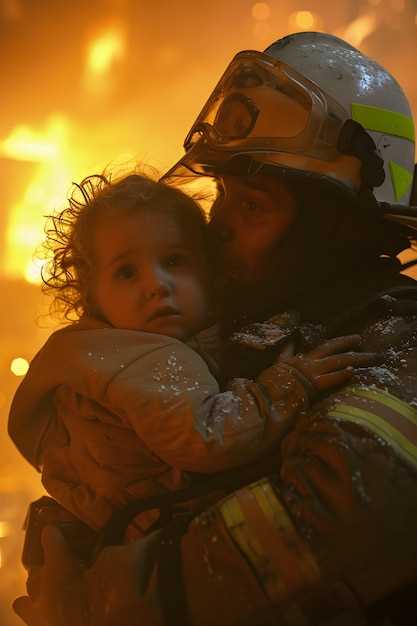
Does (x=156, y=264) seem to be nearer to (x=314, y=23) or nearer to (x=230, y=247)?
(x=230, y=247)

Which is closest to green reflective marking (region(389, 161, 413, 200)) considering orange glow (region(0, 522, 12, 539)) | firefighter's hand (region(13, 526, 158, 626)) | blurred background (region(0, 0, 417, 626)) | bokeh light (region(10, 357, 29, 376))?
firefighter's hand (region(13, 526, 158, 626))

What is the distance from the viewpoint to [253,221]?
5.55 feet

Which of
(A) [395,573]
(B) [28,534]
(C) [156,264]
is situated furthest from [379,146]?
(B) [28,534]

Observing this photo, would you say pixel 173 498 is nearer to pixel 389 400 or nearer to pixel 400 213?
pixel 389 400

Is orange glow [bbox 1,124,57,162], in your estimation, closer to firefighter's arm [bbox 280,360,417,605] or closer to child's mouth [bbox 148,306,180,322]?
child's mouth [bbox 148,306,180,322]

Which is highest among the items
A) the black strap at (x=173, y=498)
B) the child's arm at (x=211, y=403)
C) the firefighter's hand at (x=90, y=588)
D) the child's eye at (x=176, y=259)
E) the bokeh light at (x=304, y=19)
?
the bokeh light at (x=304, y=19)

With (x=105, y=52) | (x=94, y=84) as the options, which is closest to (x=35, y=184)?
(x=94, y=84)

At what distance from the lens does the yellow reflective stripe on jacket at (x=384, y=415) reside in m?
1.16

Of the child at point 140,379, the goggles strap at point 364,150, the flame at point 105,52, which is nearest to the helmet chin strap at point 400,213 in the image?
the goggles strap at point 364,150

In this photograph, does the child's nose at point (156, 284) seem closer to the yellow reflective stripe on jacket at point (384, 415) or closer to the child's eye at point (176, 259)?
the child's eye at point (176, 259)

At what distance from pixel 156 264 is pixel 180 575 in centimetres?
75

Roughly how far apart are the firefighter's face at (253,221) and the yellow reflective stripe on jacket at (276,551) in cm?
70

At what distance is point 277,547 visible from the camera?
3.67 ft

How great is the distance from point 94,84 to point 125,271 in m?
2.56
